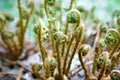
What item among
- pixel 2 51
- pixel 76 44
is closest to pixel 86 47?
pixel 76 44

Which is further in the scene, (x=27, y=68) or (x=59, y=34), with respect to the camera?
(x=27, y=68)

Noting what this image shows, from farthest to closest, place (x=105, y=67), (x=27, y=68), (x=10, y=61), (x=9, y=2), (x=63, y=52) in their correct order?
(x=9, y=2) → (x=10, y=61) → (x=27, y=68) → (x=63, y=52) → (x=105, y=67)

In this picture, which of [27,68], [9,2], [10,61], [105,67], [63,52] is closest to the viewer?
[105,67]

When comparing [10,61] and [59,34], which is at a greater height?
[59,34]

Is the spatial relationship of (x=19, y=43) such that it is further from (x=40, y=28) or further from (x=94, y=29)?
(x=40, y=28)

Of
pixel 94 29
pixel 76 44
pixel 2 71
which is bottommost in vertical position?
pixel 2 71

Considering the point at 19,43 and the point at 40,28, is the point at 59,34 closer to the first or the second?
the point at 40,28

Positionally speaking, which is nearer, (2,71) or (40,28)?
(40,28)

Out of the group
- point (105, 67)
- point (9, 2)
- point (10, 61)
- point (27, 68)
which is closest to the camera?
point (105, 67)

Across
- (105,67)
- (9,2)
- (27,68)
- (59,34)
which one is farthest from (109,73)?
(9,2)
